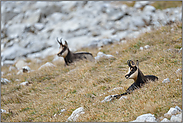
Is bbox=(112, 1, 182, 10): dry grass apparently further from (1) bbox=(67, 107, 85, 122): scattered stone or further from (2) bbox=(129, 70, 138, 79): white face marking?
(1) bbox=(67, 107, 85, 122): scattered stone

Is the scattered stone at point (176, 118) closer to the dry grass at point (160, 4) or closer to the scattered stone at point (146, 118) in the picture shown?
the scattered stone at point (146, 118)

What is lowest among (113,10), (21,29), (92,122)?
(21,29)

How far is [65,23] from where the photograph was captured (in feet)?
84.4

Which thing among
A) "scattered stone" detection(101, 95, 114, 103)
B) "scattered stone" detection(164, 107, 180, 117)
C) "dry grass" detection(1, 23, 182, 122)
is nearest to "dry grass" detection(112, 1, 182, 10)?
"dry grass" detection(1, 23, 182, 122)

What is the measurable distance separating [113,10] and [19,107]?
20.7 m

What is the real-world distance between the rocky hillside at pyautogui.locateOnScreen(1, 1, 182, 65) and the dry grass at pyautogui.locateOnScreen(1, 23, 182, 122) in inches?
252

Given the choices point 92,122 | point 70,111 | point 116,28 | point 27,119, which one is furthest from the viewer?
point 116,28

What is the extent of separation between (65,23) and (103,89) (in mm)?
19189

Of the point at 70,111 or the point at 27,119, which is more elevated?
the point at 70,111

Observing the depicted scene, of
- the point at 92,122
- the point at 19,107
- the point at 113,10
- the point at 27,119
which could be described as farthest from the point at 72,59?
the point at 113,10

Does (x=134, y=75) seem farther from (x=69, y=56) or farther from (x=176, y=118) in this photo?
(x=69, y=56)

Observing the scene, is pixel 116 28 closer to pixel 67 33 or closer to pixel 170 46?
pixel 67 33

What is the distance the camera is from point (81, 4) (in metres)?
30.0

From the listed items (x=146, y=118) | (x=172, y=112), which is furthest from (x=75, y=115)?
(x=172, y=112)
